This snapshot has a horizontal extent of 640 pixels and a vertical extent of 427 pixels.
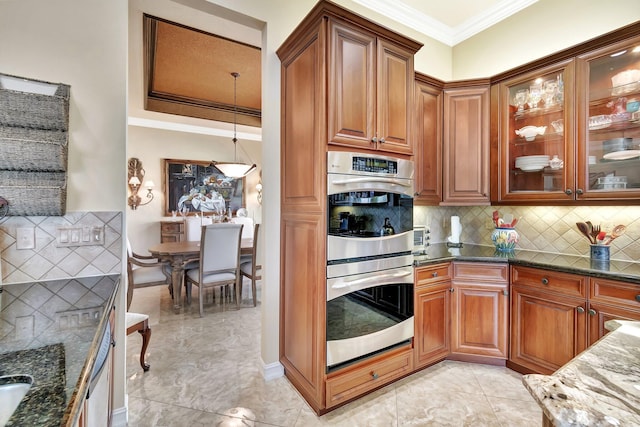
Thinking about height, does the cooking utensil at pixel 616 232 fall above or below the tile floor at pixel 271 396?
above

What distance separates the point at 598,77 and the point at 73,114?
3399 mm

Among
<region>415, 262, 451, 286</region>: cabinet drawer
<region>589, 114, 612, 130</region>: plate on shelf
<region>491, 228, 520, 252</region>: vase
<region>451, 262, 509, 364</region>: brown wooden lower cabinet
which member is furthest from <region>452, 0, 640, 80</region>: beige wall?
<region>415, 262, 451, 286</region>: cabinet drawer

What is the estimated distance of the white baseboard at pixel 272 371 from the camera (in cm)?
225

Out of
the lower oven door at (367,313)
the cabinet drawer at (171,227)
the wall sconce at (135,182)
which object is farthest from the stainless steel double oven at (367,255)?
the wall sconce at (135,182)

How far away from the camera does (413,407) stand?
1917mm

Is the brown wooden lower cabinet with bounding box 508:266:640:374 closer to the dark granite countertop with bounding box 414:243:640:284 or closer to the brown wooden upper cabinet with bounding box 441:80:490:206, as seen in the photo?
the dark granite countertop with bounding box 414:243:640:284

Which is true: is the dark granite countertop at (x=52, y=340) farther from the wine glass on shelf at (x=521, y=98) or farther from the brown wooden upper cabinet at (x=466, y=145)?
the wine glass on shelf at (x=521, y=98)

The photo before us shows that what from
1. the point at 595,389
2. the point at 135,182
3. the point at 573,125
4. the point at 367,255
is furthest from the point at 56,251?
the point at 135,182

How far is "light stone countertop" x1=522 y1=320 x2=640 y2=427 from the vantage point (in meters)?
0.55

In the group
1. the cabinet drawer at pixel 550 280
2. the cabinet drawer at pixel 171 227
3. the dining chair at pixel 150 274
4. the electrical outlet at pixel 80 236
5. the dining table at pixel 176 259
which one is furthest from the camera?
the cabinet drawer at pixel 171 227

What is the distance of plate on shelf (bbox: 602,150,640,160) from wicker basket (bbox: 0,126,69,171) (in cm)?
343

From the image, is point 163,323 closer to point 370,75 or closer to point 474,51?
point 370,75

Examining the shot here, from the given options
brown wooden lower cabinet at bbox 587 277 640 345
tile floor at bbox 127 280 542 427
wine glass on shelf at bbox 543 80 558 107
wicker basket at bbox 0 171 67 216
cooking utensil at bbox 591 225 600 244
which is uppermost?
wine glass on shelf at bbox 543 80 558 107

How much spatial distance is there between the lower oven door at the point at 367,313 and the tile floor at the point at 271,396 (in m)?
0.34
